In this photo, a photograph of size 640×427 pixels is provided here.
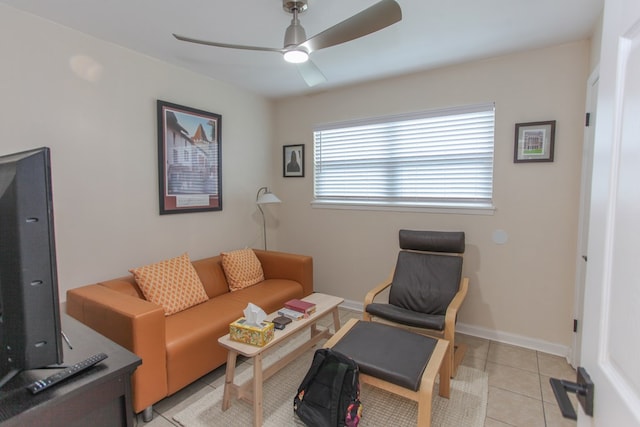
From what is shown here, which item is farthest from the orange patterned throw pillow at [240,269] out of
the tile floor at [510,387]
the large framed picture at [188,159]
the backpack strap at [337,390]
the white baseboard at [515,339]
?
the white baseboard at [515,339]

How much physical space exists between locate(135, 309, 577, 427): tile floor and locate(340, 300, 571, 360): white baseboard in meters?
0.05

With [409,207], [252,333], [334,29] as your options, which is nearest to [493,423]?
[252,333]

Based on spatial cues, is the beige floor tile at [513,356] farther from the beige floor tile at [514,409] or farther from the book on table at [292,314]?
the book on table at [292,314]

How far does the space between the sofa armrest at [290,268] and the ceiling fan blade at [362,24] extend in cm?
210

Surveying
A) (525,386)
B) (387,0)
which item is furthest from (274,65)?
(525,386)

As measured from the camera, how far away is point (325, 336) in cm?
273

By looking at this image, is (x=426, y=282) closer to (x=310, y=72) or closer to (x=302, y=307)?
(x=302, y=307)

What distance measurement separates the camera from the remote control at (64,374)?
0.94m

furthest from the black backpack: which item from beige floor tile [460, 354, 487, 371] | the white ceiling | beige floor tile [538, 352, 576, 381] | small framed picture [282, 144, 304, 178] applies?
small framed picture [282, 144, 304, 178]

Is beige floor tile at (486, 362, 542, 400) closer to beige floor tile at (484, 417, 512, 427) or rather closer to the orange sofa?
beige floor tile at (484, 417, 512, 427)

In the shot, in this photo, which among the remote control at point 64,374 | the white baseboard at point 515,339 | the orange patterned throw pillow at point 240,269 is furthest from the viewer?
the orange patterned throw pillow at point 240,269

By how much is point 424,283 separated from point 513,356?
0.92 metres

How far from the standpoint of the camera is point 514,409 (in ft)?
6.61

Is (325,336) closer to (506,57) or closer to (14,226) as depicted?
(14,226)
